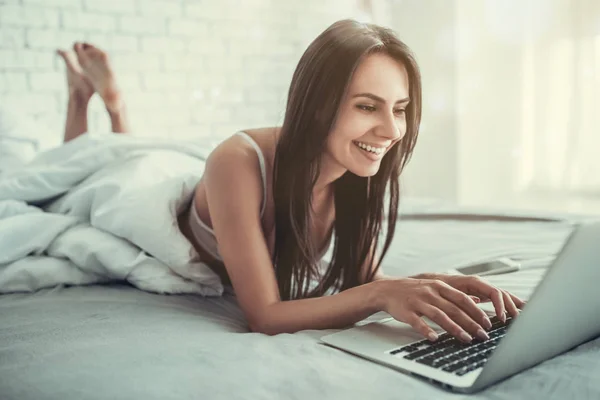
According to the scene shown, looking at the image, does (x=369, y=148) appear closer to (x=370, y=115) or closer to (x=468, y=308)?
(x=370, y=115)

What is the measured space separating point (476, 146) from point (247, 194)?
2619 millimetres

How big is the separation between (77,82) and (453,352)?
1.83m

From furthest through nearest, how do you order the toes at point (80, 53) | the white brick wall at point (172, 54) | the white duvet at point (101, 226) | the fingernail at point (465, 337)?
the white brick wall at point (172, 54) → the toes at point (80, 53) → the white duvet at point (101, 226) → the fingernail at point (465, 337)

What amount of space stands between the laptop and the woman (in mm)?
57

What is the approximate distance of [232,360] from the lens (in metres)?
0.73

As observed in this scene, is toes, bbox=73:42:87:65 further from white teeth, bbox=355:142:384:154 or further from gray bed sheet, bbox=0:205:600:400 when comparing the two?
white teeth, bbox=355:142:384:154

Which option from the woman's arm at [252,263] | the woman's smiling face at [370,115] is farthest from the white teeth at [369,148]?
the woman's arm at [252,263]

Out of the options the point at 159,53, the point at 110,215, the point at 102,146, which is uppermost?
the point at 159,53

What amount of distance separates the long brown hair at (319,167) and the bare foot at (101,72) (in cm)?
121

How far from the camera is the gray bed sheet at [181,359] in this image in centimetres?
64

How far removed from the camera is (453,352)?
2.37ft

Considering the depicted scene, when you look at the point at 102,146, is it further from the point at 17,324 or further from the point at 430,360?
the point at 430,360

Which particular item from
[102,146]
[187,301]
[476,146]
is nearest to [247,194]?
[187,301]

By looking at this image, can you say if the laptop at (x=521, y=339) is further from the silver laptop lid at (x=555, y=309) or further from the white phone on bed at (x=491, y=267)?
the white phone on bed at (x=491, y=267)
